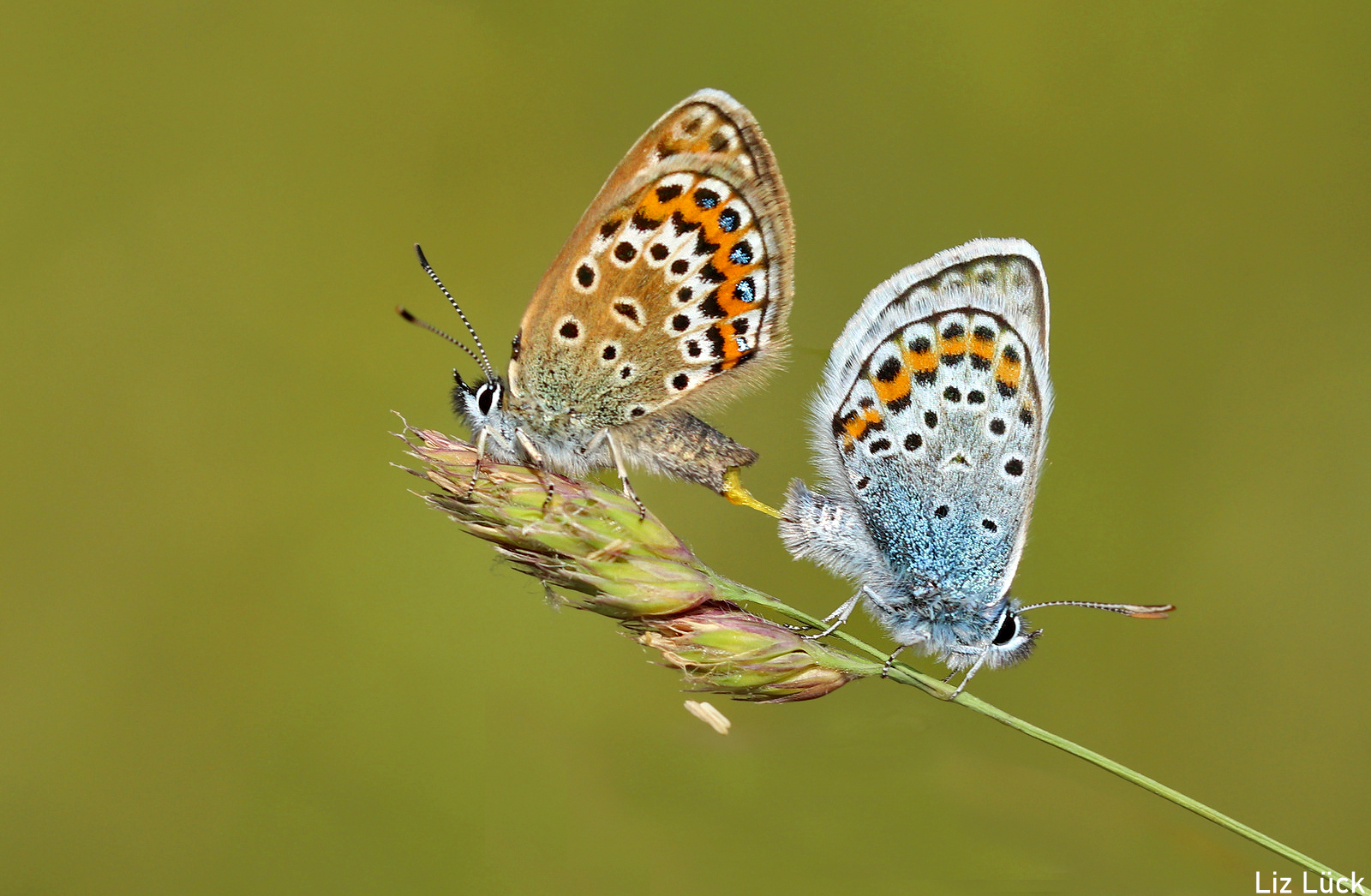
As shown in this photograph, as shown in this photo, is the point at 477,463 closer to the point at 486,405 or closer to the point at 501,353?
the point at 486,405

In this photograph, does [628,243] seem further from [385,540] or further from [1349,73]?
[1349,73]

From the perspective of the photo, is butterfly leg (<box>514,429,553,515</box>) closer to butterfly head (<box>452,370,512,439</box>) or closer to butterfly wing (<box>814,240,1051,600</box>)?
butterfly head (<box>452,370,512,439</box>)

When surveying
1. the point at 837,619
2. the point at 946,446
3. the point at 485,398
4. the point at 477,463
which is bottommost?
the point at 477,463

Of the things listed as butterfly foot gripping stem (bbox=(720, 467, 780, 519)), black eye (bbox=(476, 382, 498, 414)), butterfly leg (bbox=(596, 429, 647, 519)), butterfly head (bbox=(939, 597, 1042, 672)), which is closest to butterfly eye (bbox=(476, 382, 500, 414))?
black eye (bbox=(476, 382, 498, 414))

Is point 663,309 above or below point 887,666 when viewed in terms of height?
above

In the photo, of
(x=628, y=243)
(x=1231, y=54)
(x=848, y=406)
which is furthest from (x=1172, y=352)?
(x=628, y=243)

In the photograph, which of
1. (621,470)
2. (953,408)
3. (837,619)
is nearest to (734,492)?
(621,470)

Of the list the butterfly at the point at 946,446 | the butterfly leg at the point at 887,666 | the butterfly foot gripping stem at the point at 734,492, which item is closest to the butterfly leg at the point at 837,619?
the butterfly at the point at 946,446
